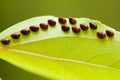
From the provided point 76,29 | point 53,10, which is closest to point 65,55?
point 76,29

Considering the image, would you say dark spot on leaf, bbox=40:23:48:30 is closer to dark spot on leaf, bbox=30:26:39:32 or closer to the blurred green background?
dark spot on leaf, bbox=30:26:39:32

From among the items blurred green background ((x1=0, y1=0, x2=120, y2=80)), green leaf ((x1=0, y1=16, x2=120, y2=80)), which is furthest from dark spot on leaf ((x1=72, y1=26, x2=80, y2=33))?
blurred green background ((x1=0, y1=0, x2=120, y2=80))

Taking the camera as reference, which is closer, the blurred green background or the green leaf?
the green leaf

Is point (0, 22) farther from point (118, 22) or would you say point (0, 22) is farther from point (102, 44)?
point (102, 44)

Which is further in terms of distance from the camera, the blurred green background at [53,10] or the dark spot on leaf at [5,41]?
the blurred green background at [53,10]

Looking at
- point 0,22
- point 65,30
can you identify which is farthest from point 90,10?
point 65,30

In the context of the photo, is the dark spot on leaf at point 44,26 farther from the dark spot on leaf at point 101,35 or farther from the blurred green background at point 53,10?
the blurred green background at point 53,10

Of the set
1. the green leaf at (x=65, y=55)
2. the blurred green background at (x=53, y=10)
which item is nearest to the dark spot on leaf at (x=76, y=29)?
the green leaf at (x=65, y=55)
